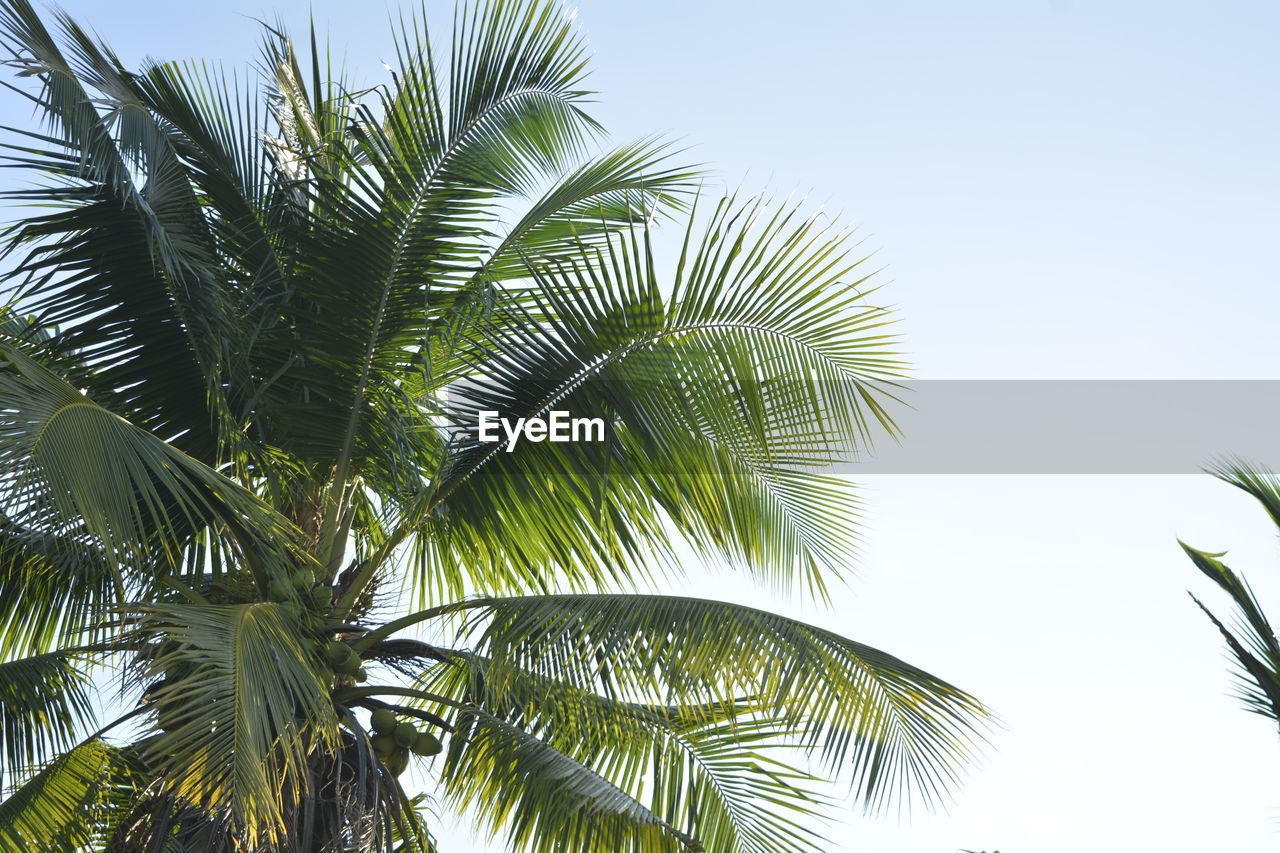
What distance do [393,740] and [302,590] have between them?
78cm

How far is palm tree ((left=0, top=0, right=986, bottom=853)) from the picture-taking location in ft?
18.5

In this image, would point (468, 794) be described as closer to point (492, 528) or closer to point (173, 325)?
point (492, 528)

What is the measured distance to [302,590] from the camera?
19.2ft

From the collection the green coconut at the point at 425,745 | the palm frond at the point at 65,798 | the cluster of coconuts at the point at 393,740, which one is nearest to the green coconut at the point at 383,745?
the cluster of coconuts at the point at 393,740

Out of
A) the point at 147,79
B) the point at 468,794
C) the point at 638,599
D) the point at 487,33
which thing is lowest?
the point at 468,794

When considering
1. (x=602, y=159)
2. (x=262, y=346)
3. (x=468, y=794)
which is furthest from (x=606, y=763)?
(x=602, y=159)

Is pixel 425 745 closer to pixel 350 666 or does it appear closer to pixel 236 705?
pixel 350 666

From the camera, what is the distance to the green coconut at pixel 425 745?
232 inches

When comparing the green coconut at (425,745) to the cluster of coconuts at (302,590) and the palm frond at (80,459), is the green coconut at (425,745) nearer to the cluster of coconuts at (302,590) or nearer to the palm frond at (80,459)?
the cluster of coconuts at (302,590)

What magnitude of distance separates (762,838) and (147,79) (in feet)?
15.8

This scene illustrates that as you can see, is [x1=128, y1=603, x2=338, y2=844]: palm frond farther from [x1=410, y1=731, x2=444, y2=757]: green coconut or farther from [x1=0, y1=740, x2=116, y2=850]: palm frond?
[x1=0, y1=740, x2=116, y2=850]: palm frond

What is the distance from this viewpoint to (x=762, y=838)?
5832mm

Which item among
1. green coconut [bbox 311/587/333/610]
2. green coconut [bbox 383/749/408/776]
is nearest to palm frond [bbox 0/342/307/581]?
green coconut [bbox 311/587/333/610]

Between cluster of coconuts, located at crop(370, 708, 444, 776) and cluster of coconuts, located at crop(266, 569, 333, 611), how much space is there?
1.82ft
